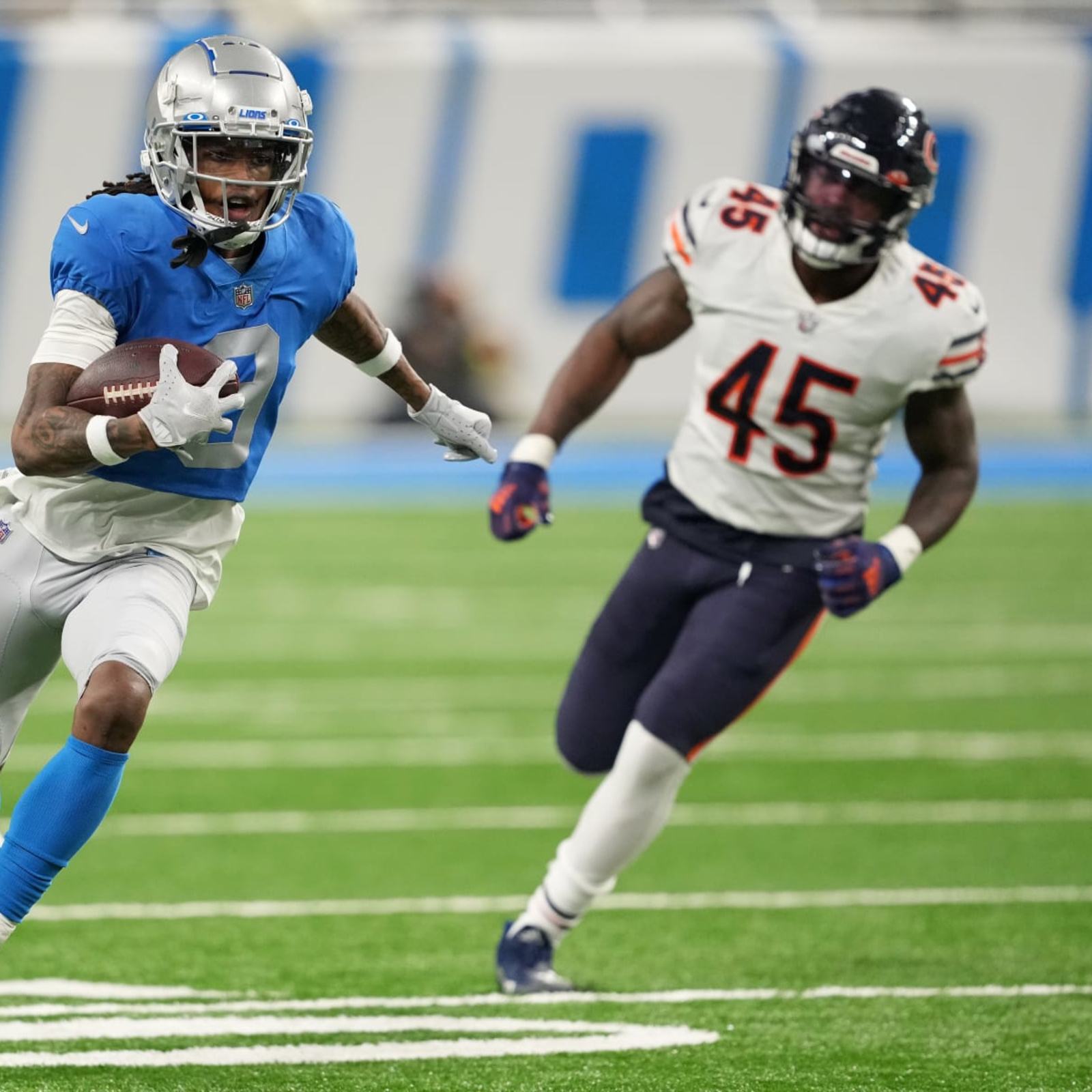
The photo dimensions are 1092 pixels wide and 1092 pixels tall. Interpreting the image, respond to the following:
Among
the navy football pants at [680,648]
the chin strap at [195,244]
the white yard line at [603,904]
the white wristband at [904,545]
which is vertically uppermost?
the chin strap at [195,244]

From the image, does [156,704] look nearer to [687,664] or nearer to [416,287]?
[687,664]

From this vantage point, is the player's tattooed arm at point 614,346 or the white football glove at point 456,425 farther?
the player's tattooed arm at point 614,346

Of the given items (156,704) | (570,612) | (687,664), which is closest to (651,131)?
(570,612)

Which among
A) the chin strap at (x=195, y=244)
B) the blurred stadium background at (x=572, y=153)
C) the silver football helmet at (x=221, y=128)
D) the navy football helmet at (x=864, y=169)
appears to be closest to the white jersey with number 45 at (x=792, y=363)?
the navy football helmet at (x=864, y=169)

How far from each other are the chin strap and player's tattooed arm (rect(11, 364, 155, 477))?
0.81ft

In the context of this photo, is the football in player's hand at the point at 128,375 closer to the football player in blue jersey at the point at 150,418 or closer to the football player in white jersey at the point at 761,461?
the football player in blue jersey at the point at 150,418

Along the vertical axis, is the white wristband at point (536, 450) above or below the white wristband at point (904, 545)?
above

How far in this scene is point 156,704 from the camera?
24.9 feet

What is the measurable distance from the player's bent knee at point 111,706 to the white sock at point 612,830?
1.20m

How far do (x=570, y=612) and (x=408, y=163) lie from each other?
8805 mm

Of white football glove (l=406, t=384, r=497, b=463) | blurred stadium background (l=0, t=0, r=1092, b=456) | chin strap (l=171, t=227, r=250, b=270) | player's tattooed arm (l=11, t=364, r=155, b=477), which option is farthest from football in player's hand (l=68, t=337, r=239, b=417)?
blurred stadium background (l=0, t=0, r=1092, b=456)

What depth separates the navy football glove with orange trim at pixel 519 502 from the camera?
4094mm

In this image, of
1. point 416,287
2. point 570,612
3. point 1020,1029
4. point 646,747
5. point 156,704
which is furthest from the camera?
point 416,287

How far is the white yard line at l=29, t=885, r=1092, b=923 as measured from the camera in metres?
4.77
